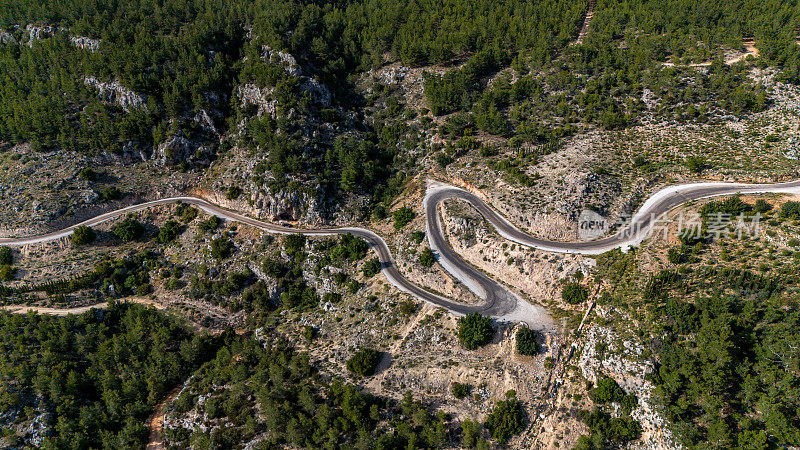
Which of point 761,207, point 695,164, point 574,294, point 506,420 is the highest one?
point 695,164

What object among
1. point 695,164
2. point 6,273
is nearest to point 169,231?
point 6,273

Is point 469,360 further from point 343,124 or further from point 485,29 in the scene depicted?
point 485,29

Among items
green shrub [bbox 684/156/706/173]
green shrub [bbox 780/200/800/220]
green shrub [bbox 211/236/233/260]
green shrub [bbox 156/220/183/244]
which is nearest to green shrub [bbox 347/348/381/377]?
green shrub [bbox 211/236/233/260]

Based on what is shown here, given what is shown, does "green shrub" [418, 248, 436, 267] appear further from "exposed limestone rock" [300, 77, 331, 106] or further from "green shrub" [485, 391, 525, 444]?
"exposed limestone rock" [300, 77, 331, 106]

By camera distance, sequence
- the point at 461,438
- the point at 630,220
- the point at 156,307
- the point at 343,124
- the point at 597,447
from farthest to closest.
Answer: the point at 343,124 → the point at 156,307 → the point at 630,220 → the point at 461,438 → the point at 597,447

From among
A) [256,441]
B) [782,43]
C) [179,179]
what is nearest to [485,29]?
[782,43]

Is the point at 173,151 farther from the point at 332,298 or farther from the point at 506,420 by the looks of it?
the point at 506,420

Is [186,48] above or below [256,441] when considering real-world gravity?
above
